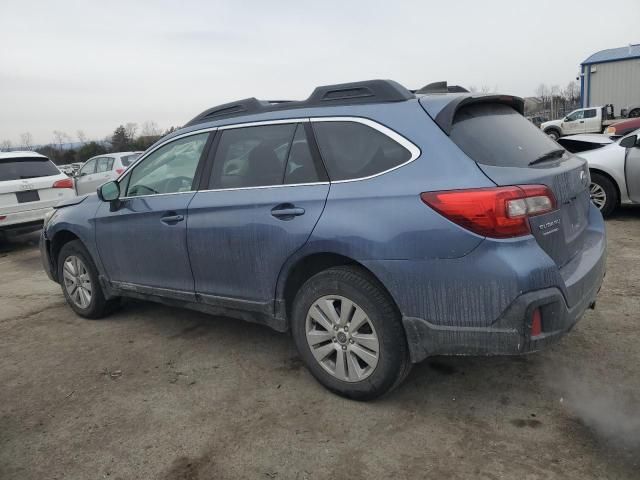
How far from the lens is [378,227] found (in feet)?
8.92

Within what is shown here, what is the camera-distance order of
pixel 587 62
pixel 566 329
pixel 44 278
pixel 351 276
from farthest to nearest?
pixel 587 62, pixel 44 278, pixel 351 276, pixel 566 329

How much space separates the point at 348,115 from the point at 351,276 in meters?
0.92

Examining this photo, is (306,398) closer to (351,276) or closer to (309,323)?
(309,323)

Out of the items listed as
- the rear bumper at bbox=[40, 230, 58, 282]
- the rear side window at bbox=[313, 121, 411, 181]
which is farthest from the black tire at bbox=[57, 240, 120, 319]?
the rear side window at bbox=[313, 121, 411, 181]

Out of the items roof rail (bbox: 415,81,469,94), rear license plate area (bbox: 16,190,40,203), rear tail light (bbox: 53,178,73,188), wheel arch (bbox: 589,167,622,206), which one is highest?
roof rail (bbox: 415,81,469,94)

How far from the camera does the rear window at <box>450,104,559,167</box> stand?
8.96ft

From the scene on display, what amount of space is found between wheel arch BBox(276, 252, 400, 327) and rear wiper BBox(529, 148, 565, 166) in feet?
3.54

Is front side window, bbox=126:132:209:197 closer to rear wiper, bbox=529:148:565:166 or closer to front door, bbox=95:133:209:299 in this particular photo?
front door, bbox=95:133:209:299

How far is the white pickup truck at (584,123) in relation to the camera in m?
26.8

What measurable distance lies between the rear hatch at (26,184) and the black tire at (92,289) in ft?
14.5

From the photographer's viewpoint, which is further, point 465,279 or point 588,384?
point 588,384

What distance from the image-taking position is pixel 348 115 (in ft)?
10.0

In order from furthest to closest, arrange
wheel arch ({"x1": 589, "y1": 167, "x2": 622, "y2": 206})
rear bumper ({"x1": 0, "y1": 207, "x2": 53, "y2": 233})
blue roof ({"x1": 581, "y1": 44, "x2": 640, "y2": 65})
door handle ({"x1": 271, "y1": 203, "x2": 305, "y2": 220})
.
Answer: blue roof ({"x1": 581, "y1": 44, "x2": 640, "y2": 65}), rear bumper ({"x1": 0, "y1": 207, "x2": 53, "y2": 233}), wheel arch ({"x1": 589, "y1": 167, "x2": 622, "y2": 206}), door handle ({"x1": 271, "y1": 203, "x2": 305, "y2": 220})

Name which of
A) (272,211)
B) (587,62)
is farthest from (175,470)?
(587,62)
